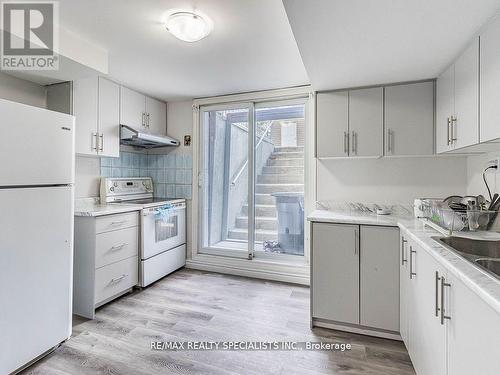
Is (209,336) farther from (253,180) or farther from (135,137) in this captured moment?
(135,137)

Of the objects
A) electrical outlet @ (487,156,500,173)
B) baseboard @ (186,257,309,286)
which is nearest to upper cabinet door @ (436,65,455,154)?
electrical outlet @ (487,156,500,173)

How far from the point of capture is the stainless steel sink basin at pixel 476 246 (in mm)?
1443

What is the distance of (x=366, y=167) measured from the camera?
8.99 feet

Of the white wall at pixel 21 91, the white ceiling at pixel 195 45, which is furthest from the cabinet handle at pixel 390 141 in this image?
the white wall at pixel 21 91

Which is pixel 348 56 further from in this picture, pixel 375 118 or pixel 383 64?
pixel 375 118

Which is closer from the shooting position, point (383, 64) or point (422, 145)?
point (383, 64)

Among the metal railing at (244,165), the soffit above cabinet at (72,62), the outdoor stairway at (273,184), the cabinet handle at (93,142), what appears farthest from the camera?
the metal railing at (244,165)

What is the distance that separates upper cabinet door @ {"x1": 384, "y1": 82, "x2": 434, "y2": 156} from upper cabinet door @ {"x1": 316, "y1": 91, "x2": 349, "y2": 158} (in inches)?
13.8

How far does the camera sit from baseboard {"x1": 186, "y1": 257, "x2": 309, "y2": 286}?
3156mm

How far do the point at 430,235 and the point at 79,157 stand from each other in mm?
3280

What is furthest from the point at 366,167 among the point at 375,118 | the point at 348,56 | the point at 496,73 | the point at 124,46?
the point at 124,46

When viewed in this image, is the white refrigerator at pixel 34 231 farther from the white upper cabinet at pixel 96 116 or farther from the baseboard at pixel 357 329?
the baseboard at pixel 357 329

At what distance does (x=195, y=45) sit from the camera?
86.6 inches

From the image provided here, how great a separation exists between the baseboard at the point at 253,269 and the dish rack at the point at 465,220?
1691 mm
